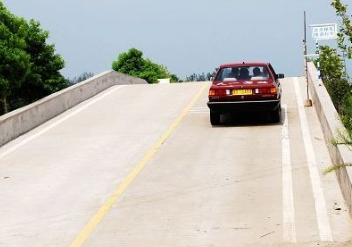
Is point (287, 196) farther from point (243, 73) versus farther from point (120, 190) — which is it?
point (243, 73)

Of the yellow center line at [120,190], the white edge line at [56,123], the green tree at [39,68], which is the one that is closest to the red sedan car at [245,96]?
the yellow center line at [120,190]

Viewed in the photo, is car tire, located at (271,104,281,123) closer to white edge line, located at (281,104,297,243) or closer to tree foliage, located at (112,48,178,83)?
white edge line, located at (281,104,297,243)

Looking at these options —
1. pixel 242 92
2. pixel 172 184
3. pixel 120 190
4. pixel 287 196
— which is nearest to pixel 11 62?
pixel 242 92

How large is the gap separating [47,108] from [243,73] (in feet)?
20.6

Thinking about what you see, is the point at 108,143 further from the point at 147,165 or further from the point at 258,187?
the point at 258,187

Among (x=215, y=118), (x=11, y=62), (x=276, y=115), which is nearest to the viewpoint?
(x=276, y=115)

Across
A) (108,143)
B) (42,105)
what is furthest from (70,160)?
(42,105)

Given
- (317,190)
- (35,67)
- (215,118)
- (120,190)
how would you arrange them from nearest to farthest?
(317,190) < (120,190) < (215,118) < (35,67)

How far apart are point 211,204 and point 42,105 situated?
10.9 m

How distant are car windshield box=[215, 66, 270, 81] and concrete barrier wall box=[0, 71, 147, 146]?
533cm

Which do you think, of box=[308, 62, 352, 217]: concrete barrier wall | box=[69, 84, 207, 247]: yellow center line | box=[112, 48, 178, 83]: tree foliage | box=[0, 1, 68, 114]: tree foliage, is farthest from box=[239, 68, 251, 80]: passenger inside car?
box=[112, 48, 178, 83]: tree foliage

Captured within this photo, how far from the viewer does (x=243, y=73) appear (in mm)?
18312

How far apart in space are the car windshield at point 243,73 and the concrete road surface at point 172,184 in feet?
3.95

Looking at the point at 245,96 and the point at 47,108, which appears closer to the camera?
the point at 245,96
